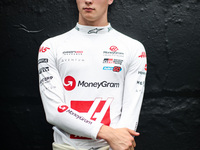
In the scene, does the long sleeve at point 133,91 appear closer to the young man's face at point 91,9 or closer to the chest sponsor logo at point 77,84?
the chest sponsor logo at point 77,84

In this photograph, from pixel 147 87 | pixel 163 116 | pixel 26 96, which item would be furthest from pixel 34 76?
pixel 163 116

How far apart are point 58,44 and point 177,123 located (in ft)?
3.87

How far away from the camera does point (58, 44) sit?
1.71m

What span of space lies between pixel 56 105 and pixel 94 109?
0.79ft

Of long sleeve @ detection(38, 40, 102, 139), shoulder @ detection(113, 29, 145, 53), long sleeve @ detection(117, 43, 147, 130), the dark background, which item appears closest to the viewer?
long sleeve @ detection(38, 40, 102, 139)

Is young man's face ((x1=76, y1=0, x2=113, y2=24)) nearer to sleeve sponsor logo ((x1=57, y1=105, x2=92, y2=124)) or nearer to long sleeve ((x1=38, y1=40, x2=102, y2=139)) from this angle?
long sleeve ((x1=38, y1=40, x2=102, y2=139))

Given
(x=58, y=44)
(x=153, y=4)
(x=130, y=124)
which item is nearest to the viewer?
(x=130, y=124)

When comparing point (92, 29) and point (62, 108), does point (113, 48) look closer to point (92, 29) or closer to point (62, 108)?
point (92, 29)

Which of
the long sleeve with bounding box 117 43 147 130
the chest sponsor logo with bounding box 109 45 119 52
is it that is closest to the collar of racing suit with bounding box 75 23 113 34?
the chest sponsor logo with bounding box 109 45 119 52

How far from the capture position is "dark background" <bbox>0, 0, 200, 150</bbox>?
217 cm

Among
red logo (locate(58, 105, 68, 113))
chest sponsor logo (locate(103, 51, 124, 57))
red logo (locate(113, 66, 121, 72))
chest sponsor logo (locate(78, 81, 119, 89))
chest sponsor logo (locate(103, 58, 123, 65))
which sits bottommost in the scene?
red logo (locate(58, 105, 68, 113))

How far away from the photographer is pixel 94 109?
1651mm

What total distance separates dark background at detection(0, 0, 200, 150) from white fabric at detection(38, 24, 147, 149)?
0.52m

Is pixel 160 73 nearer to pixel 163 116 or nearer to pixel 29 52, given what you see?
pixel 163 116
